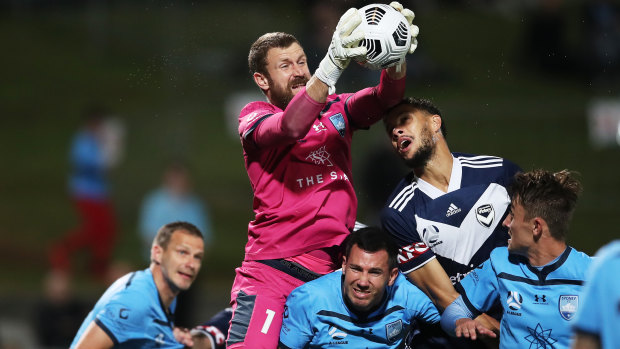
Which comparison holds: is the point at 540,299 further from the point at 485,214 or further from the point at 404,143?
the point at 404,143

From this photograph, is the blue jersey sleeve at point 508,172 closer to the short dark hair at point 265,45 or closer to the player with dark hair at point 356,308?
the player with dark hair at point 356,308

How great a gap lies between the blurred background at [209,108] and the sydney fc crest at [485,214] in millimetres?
2178

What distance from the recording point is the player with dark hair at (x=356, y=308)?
17.3ft

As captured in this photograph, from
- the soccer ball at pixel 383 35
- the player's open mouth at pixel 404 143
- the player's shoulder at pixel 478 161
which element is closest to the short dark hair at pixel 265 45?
the soccer ball at pixel 383 35

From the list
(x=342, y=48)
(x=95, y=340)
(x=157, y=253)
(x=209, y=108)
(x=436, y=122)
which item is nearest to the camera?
(x=342, y=48)

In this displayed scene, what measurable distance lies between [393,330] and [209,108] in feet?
46.8

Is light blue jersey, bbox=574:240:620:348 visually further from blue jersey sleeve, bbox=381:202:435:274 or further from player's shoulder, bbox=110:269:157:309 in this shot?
player's shoulder, bbox=110:269:157:309

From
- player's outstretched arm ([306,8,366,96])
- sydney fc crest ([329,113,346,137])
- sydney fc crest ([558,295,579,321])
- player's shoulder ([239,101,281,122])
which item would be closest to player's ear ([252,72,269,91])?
player's shoulder ([239,101,281,122])

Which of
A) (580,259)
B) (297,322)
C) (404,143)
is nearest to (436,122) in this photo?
(404,143)

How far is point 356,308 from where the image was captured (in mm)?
5332

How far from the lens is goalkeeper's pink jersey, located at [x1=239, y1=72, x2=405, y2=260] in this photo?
5379 millimetres

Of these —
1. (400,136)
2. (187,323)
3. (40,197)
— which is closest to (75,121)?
(40,197)

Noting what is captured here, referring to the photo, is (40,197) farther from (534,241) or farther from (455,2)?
(534,241)

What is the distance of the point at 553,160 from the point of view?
13.2 meters
